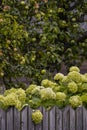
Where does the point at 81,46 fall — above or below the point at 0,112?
above

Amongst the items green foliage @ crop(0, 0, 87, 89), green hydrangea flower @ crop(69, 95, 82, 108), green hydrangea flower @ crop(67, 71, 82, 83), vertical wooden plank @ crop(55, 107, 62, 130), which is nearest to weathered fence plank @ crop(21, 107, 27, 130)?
vertical wooden plank @ crop(55, 107, 62, 130)

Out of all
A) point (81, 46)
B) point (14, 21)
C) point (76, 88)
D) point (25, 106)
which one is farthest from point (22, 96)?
point (81, 46)

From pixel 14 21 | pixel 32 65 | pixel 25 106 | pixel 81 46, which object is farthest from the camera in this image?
pixel 81 46

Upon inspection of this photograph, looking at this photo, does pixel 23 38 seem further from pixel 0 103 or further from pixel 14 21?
pixel 0 103

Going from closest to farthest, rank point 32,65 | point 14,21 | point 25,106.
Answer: point 25,106 → point 14,21 → point 32,65

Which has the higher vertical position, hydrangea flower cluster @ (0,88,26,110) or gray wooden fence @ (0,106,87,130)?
hydrangea flower cluster @ (0,88,26,110)

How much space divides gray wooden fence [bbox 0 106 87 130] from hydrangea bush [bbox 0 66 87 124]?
1.8 inches

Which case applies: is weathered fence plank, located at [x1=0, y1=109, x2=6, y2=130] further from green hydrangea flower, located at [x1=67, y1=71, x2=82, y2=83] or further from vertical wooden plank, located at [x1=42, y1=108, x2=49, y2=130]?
green hydrangea flower, located at [x1=67, y1=71, x2=82, y2=83]

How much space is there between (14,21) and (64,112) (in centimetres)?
338

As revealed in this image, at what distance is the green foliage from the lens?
279 inches

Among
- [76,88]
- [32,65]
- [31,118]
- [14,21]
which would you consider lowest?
[31,118]

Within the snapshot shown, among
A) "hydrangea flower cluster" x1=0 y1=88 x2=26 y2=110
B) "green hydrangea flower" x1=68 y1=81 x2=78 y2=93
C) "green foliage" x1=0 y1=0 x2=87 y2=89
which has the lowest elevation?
"hydrangea flower cluster" x1=0 y1=88 x2=26 y2=110

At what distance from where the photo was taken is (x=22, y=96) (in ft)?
13.0

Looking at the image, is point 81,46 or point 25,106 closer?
point 25,106
